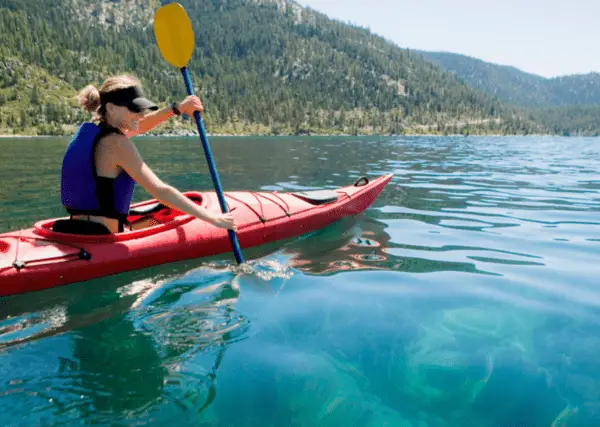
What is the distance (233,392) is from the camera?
3059 mm

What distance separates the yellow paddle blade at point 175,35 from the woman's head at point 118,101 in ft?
8.13

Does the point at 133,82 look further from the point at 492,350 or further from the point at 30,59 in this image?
the point at 30,59

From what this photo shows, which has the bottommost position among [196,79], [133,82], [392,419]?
[392,419]

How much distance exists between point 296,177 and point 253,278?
438 inches

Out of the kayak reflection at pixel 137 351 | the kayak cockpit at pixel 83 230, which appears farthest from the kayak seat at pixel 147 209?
the kayak reflection at pixel 137 351

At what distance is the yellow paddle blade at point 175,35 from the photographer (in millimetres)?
6785

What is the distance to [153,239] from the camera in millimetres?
5469

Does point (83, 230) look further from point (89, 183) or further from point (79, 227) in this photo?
point (89, 183)

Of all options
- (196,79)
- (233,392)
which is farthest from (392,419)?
(196,79)

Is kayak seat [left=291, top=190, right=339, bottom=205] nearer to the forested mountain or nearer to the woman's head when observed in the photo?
the woman's head

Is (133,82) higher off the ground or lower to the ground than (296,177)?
higher

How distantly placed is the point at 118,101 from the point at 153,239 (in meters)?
1.83

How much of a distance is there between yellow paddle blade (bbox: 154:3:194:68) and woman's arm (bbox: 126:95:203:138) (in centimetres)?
108

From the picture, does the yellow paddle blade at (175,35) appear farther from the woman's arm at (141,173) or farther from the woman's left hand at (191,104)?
the woman's arm at (141,173)
